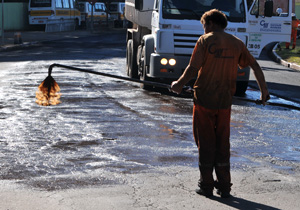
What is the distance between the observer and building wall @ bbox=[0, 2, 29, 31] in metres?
52.1

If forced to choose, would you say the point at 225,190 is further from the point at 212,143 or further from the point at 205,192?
the point at 212,143

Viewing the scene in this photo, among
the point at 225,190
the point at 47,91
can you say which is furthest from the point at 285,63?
the point at 225,190

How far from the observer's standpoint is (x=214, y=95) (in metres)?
6.51

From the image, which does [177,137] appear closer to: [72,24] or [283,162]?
[283,162]

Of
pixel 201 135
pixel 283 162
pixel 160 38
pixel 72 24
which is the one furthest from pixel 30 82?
pixel 72 24

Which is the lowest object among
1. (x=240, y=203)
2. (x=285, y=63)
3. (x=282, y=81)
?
(x=285, y=63)

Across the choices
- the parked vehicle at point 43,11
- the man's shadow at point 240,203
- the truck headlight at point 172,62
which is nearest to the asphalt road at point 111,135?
the truck headlight at point 172,62

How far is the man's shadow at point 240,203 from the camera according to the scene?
241 inches

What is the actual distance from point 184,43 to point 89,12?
49.4 metres

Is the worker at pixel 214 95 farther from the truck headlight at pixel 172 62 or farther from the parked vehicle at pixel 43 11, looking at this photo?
the parked vehicle at pixel 43 11

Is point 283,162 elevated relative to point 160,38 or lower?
lower

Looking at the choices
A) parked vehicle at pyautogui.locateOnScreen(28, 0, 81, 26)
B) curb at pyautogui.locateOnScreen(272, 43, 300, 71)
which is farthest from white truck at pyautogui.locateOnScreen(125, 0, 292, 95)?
parked vehicle at pyautogui.locateOnScreen(28, 0, 81, 26)

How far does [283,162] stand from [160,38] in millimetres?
7679

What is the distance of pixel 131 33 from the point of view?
20.4 metres
